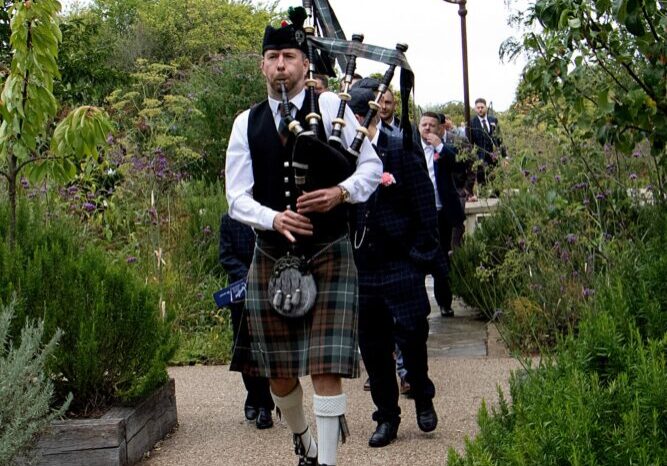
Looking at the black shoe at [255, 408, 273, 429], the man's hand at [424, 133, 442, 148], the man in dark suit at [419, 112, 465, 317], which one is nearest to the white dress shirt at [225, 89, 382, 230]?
the black shoe at [255, 408, 273, 429]

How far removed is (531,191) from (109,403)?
401 centimetres

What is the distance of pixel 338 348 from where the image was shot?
4.74 m

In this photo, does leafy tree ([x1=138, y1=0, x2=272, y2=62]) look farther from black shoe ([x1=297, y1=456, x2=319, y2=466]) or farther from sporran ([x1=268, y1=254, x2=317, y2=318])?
sporran ([x1=268, y1=254, x2=317, y2=318])

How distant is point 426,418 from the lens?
604cm

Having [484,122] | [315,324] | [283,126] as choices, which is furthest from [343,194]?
[484,122]

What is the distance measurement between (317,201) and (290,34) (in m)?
0.74

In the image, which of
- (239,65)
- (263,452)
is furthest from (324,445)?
(239,65)

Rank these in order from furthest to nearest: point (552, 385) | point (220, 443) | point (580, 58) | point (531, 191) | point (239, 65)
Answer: point (239, 65)
point (531, 191)
point (220, 443)
point (580, 58)
point (552, 385)

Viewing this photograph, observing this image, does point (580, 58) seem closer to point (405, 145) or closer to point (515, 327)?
point (405, 145)

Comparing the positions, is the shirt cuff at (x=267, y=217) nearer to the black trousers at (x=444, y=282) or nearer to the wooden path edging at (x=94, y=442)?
the wooden path edging at (x=94, y=442)

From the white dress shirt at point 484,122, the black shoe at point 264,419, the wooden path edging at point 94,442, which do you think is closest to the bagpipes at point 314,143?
the wooden path edging at point 94,442

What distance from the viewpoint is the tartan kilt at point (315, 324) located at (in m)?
4.75

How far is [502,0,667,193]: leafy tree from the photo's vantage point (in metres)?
4.89

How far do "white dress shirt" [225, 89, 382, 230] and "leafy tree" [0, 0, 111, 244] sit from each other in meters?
1.33
